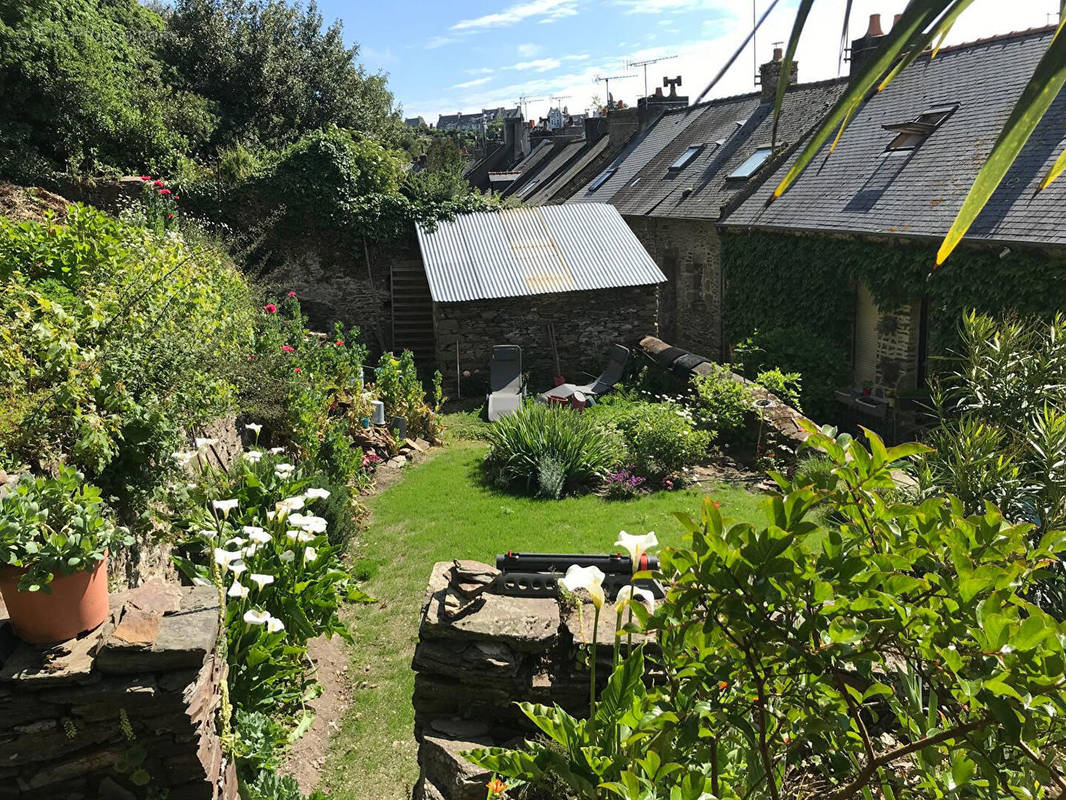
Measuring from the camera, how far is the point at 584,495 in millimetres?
9023

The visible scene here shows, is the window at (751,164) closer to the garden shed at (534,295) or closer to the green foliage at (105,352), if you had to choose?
the garden shed at (534,295)

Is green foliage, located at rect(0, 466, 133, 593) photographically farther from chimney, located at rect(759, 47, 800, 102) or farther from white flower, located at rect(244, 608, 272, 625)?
chimney, located at rect(759, 47, 800, 102)

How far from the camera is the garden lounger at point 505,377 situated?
12.8m

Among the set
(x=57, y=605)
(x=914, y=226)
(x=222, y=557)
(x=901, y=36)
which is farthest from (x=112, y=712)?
(x=914, y=226)

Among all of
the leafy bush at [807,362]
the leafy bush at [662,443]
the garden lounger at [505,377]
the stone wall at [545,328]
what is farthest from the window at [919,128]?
the garden lounger at [505,377]

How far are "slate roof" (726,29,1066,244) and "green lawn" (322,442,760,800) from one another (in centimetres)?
507

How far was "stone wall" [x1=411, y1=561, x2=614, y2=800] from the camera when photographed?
3.98 meters

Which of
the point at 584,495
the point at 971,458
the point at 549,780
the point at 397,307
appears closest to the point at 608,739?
the point at 549,780

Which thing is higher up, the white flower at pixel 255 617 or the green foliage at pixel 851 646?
the green foliage at pixel 851 646

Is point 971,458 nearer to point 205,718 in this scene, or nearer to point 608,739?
point 608,739

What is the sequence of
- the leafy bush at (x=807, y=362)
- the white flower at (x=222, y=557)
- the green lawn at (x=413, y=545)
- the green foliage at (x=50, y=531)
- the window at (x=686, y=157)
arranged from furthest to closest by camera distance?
the window at (x=686, y=157) → the leafy bush at (x=807, y=362) → the green lawn at (x=413, y=545) → the white flower at (x=222, y=557) → the green foliage at (x=50, y=531)

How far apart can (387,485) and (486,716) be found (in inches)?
224

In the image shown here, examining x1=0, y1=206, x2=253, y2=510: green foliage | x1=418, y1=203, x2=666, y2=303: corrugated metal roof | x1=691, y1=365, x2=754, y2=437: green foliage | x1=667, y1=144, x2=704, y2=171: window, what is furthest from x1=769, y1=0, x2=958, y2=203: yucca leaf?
x1=667, y1=144, x2=704, y2=171: window

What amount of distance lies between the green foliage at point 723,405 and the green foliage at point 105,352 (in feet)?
19.6
